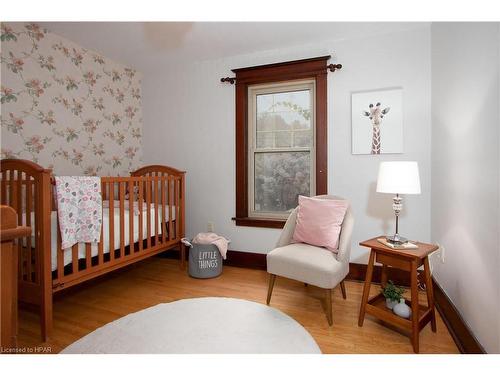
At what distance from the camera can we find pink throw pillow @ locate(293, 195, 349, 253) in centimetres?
205

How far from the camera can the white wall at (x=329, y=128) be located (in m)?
2.36

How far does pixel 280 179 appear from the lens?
9.66ft

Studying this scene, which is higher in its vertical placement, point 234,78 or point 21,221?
point 234,78

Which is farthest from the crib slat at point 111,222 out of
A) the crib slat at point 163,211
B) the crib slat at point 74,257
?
the crib slat at point 163,211

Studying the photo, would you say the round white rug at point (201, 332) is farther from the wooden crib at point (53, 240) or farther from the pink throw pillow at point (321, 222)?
the pink throw pillow at point (321, 222)

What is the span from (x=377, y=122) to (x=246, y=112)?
129 cm

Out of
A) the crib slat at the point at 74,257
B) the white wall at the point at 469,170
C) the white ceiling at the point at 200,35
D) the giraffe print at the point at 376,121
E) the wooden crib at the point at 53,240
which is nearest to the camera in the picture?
the white wall at the point at 469,170

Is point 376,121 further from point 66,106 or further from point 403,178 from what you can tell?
point 66,106

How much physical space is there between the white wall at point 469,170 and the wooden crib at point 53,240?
7.32 ft

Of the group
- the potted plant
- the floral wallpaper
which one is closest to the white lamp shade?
the potted plant

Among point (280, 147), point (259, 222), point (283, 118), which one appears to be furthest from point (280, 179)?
point (283, 118)

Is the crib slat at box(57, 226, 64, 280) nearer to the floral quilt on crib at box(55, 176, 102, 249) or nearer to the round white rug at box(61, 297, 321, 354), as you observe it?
the floral quilt on crib at box(55, 176, 102, 249)
